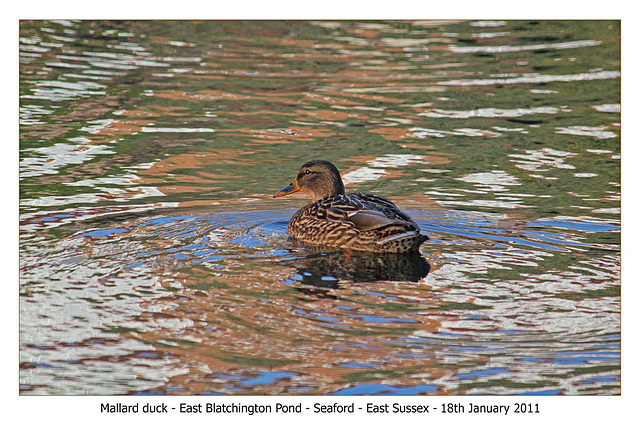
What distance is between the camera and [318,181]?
35.8 feet

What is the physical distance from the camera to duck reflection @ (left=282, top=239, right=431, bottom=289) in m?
8.38

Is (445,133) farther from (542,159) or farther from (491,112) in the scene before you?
(542,159)

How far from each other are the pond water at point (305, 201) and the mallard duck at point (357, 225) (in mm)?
204

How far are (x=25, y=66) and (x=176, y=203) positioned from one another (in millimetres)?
8137

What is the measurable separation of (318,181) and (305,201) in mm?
1294

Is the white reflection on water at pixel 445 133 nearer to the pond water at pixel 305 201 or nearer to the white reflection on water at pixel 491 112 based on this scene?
the pond water at pixel 305 201

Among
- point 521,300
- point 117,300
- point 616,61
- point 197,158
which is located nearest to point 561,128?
point 616,61

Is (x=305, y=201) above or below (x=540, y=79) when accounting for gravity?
below

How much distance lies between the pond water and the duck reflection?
0.14 ft

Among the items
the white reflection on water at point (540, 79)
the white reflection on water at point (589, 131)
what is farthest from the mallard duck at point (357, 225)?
the white reflection on water at point (540, 79)

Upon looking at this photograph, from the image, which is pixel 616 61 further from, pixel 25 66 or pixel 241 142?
pixel 25 66

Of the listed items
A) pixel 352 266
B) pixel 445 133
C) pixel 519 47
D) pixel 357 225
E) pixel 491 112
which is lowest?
pixel 352 266

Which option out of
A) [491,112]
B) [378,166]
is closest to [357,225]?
[378,166]

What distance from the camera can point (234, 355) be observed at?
260 inches
